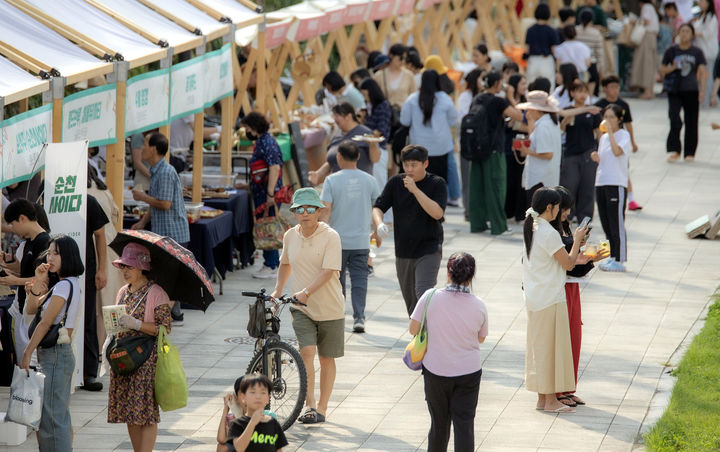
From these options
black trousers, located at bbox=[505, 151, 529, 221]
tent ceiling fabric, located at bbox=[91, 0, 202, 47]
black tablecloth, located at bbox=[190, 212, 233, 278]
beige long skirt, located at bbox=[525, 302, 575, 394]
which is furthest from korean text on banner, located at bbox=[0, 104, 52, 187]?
black trousers, located at bbox=[505, 151, 529, 221]

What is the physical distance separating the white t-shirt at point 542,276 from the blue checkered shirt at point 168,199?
381 centimetres

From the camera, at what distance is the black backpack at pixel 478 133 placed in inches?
596

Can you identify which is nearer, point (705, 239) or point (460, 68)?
point (705, 239)

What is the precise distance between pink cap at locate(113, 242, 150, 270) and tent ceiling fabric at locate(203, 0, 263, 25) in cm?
678

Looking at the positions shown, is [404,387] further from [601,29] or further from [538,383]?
[601,29]

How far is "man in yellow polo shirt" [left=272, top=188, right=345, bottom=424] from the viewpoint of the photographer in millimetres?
8781

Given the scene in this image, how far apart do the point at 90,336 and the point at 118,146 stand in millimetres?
1716

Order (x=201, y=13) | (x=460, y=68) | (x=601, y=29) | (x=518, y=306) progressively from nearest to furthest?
(x=518, y=306) → (x=201, y=13) → (x=460, y=68) → (x=601, y=29)

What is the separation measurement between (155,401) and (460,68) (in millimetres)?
16846

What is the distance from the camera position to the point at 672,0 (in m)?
28.9

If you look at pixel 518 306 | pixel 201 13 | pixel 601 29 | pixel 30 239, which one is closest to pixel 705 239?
pixel 518 306

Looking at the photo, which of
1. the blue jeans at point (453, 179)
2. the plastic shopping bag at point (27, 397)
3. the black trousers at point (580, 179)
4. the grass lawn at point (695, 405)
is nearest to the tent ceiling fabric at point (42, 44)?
the plastic shopping bag at point (27, 397)

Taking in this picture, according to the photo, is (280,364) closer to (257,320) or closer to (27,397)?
(257,320)

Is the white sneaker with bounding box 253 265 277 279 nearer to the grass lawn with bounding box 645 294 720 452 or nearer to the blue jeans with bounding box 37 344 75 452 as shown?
the grass lawn with bounding box 645 294 720 452
